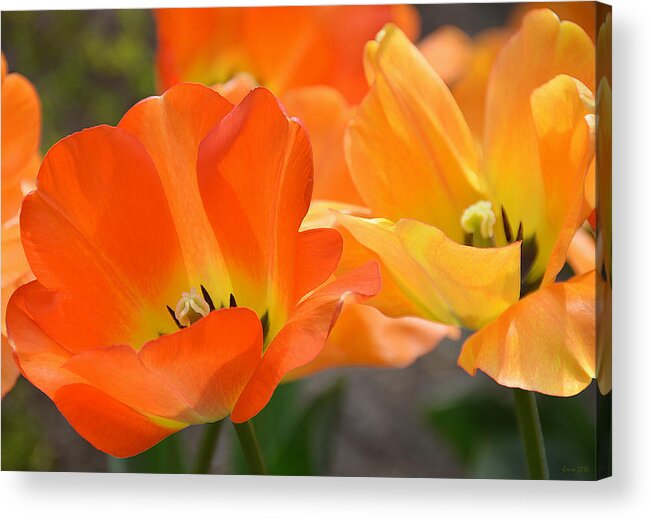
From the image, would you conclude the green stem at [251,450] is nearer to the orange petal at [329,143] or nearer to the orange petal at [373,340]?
the orange petal at [373,340]

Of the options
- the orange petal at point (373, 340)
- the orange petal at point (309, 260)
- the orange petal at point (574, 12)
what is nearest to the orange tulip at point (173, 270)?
the orange petal at point (309, 260)

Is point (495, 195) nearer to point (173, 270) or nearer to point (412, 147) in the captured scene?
point (412, 147)

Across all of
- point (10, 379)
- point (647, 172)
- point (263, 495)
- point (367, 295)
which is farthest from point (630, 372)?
point (10, 379)

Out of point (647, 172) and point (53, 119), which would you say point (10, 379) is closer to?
point (53, 119)

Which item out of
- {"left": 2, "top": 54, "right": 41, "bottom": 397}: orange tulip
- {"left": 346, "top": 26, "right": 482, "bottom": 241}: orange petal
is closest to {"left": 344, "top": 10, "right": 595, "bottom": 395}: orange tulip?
{"left": 346, "top": 26, "right": 482, "bottom": 241}: orange petal

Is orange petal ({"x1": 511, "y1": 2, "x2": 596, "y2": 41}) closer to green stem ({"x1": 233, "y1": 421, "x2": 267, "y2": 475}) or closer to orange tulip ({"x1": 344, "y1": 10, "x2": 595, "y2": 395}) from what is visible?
orange tulip ({"x1": 344, "y1": 10, "x2": 595, "y2": 395})

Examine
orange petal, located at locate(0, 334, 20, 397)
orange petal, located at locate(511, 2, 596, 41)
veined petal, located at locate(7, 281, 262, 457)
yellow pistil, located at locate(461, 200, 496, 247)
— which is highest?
orange petal, located at locate(511, 2, 596, 41)
